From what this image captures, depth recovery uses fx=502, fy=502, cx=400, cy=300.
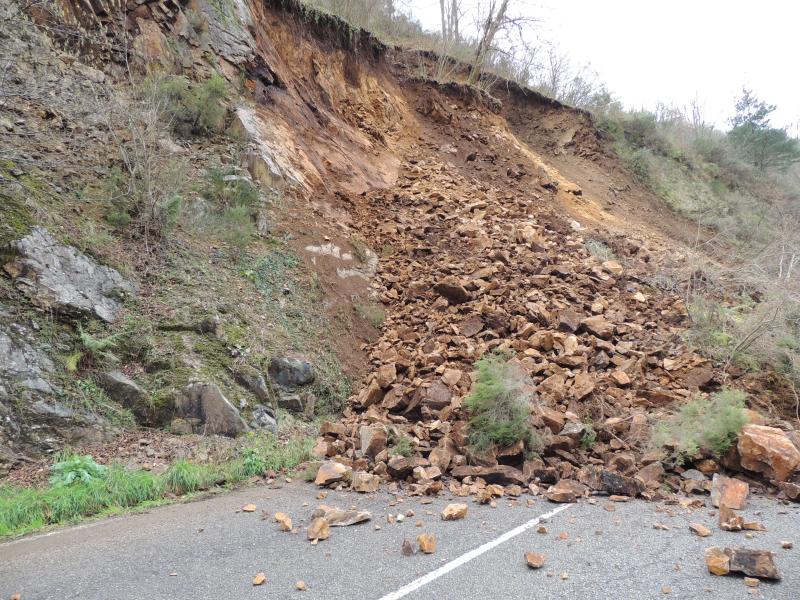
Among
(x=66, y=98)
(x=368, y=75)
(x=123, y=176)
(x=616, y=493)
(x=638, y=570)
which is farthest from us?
(x=368, y=75)

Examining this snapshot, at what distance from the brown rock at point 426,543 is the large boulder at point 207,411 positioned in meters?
2.94

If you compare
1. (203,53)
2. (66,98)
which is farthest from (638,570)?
(203,53)

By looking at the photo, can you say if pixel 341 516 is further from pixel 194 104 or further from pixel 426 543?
pixel 194 104

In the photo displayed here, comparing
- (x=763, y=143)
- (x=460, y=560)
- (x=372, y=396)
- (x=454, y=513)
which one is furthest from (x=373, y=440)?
(x=763, y=143)

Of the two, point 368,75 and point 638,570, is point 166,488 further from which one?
point 368,75

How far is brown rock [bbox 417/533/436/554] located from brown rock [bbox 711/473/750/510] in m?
2.67

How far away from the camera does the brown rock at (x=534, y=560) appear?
131 inches

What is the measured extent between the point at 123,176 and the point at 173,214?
0.90 m

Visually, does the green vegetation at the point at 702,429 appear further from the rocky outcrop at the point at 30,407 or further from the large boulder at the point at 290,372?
the rocky outcrop at the point at 30,407

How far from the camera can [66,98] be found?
7.73 m

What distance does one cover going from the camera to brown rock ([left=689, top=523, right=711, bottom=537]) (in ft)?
12.4

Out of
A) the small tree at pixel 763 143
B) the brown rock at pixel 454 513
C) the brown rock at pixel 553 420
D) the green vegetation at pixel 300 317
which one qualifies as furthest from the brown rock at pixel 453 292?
the small tree at pixel 763 143

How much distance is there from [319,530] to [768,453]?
432 centimetres

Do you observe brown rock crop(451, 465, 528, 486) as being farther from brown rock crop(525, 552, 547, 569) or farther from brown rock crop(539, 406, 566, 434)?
brown rock crop(525, 552, 547, 569)
